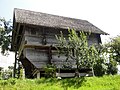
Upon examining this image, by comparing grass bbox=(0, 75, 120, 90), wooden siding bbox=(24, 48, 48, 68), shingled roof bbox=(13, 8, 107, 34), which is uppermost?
shingled roof bbox=(13, 8, 107, 34)

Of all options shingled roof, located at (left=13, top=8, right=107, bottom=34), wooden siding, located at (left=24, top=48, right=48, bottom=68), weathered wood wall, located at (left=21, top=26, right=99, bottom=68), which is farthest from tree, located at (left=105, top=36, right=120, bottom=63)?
wooden siding, located at (left=24, top=48, right=48, bottom=68)

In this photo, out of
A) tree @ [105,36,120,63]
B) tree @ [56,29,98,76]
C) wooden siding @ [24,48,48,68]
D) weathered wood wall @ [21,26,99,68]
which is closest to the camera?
tree @ [56,29,98,76]

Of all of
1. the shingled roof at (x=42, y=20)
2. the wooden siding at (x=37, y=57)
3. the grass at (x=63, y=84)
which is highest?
the shingled roof at (x=42, y=20)

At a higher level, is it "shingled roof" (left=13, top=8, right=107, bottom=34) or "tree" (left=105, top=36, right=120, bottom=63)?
"shingled roof" (left=13, top=8, right=107, bottom=34)

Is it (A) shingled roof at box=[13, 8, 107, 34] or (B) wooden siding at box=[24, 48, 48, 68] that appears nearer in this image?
(B) wooden siding at box=[24, 48, 48, 68]

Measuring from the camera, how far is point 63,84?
14.6 m

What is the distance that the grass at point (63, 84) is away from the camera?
43.5 feet

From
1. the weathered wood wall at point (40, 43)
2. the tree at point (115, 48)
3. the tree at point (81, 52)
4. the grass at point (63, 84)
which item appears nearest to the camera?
the grass at point (63, 84)

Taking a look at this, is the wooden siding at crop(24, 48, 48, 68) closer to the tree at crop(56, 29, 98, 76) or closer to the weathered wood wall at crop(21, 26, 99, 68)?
the weathered wood wall at crop(21, 26, 99, 68)

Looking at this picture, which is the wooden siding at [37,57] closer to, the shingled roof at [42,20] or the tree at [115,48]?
the shingled roof at [42,20]

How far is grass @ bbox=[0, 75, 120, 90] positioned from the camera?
523 inches

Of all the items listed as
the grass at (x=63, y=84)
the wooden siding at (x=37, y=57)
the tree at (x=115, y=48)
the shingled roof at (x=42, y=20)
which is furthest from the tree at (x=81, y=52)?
the tree at (x=115, y=48)

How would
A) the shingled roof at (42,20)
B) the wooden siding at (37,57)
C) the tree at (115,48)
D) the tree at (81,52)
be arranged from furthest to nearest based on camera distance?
the tree at (115,48) → the shingled roof at (42,20) → the wooden siding at (37,57) → the tree at (81,52)

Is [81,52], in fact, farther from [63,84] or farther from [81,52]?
[63,84]
